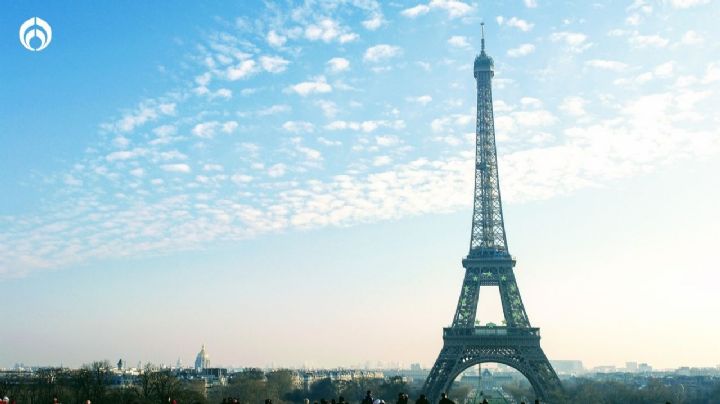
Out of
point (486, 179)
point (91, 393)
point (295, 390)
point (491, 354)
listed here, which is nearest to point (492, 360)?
point (491, 354)

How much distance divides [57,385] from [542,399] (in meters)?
59.8

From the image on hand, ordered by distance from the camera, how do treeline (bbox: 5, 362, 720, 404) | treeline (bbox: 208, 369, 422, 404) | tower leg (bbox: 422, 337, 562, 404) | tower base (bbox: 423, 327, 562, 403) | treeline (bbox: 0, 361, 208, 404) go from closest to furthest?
1. treeline (bbox: 0, 361, 208, 404)
2. treeline (bbox: 5, 362, 720, 404)
3. tower leg (bbox: 422, 337, 562, 404)
4. tower base (bbox: 423, 327, 562, 403)
5. treeline (bbox: 208, 369, 422, 404)

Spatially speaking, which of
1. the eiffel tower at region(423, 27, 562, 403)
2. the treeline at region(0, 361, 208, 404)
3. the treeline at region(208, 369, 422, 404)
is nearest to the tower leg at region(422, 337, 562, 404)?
the eiffel tower at region(423, 27, 562, 403)

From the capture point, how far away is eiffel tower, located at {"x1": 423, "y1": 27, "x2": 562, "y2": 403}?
89500 mm

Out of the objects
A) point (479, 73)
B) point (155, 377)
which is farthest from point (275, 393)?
point (479, 73)

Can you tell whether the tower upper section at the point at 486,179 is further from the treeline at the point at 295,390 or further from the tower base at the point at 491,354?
the treeline at the point at 295,390

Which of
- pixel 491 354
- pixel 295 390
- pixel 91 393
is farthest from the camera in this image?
pixel 295 390

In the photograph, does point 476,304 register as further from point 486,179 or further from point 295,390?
point 295,390

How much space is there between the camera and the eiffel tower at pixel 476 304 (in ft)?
294

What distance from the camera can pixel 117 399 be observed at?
7625 centimetres

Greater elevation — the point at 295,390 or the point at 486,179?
the point at 486,179

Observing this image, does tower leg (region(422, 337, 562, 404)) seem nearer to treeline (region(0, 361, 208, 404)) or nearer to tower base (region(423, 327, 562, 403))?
tower base (region(423, 327, 562, 403))

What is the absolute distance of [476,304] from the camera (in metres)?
95.8

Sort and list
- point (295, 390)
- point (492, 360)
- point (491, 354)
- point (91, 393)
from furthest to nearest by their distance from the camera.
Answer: point (295, 390)
point (492, 360)
point (491, 354)
point (91, 393)
